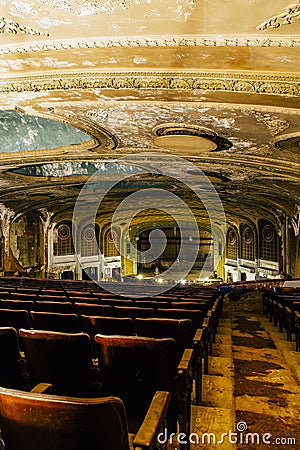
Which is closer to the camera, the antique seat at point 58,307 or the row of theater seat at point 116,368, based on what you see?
the row of theater seat at point 116,368

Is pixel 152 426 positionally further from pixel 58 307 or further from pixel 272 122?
pixel 272 122

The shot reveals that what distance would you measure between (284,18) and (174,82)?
176cm

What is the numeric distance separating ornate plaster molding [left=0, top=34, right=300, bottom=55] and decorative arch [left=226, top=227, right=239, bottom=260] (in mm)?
20726

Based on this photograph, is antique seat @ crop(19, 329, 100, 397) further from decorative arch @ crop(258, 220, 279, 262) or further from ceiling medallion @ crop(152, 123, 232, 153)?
decorative arch @ crop(258, 220, 279, 262)

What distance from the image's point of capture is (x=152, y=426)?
5.53ft

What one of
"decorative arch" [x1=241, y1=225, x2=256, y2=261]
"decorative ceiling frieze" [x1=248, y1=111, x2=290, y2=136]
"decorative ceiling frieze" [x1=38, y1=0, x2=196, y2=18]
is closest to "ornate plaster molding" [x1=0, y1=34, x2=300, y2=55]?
"decorative ceiling frieze" [x1=38, y1=0, x2=196, y2=18]

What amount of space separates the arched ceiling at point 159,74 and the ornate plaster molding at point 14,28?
1 cm

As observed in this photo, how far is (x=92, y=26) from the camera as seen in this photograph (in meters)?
3.81

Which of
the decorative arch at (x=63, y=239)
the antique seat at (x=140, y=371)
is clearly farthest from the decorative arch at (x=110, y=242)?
the antique seat at (x=140, y=371)

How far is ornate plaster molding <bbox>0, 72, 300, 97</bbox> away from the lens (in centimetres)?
475

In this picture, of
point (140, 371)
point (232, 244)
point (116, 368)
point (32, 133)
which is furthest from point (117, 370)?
point (232, 244)

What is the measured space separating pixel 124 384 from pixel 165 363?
1.03ft

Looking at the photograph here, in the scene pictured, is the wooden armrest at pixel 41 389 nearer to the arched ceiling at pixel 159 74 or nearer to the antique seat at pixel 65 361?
the antique seat at pixel 65 361

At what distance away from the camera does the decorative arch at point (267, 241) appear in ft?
63.6
